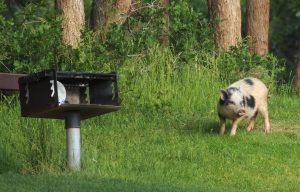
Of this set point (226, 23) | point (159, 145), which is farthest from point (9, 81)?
point (226, 23)

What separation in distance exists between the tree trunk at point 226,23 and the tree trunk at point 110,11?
2.10m

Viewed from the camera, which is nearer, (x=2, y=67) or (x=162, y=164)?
(x=162, y=164)

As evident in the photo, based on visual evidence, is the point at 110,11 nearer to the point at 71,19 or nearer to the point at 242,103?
the point at 71,19

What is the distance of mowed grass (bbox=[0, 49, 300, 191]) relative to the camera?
11.8m

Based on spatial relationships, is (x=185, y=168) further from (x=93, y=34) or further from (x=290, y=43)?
(x=290, y=43)

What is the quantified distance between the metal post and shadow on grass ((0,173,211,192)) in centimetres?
54

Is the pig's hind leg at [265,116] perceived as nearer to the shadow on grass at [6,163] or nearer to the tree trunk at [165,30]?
the tree trunk at [165,30]

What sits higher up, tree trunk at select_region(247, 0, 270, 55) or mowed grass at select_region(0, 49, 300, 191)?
tree trunk at select_region(247, 0, 270, 55)

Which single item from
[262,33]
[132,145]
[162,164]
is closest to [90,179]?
[162,164]

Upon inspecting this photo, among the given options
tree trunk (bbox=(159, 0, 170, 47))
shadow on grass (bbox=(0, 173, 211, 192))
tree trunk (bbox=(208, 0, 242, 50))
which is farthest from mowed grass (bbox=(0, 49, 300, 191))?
tree trunk (bbox=(208, 0, 242, 50))

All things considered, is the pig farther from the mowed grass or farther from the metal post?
the metal post

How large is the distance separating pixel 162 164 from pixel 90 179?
6.38 ft

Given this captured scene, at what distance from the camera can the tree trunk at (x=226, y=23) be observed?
20.2 metres

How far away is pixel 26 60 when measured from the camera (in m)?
16.8
